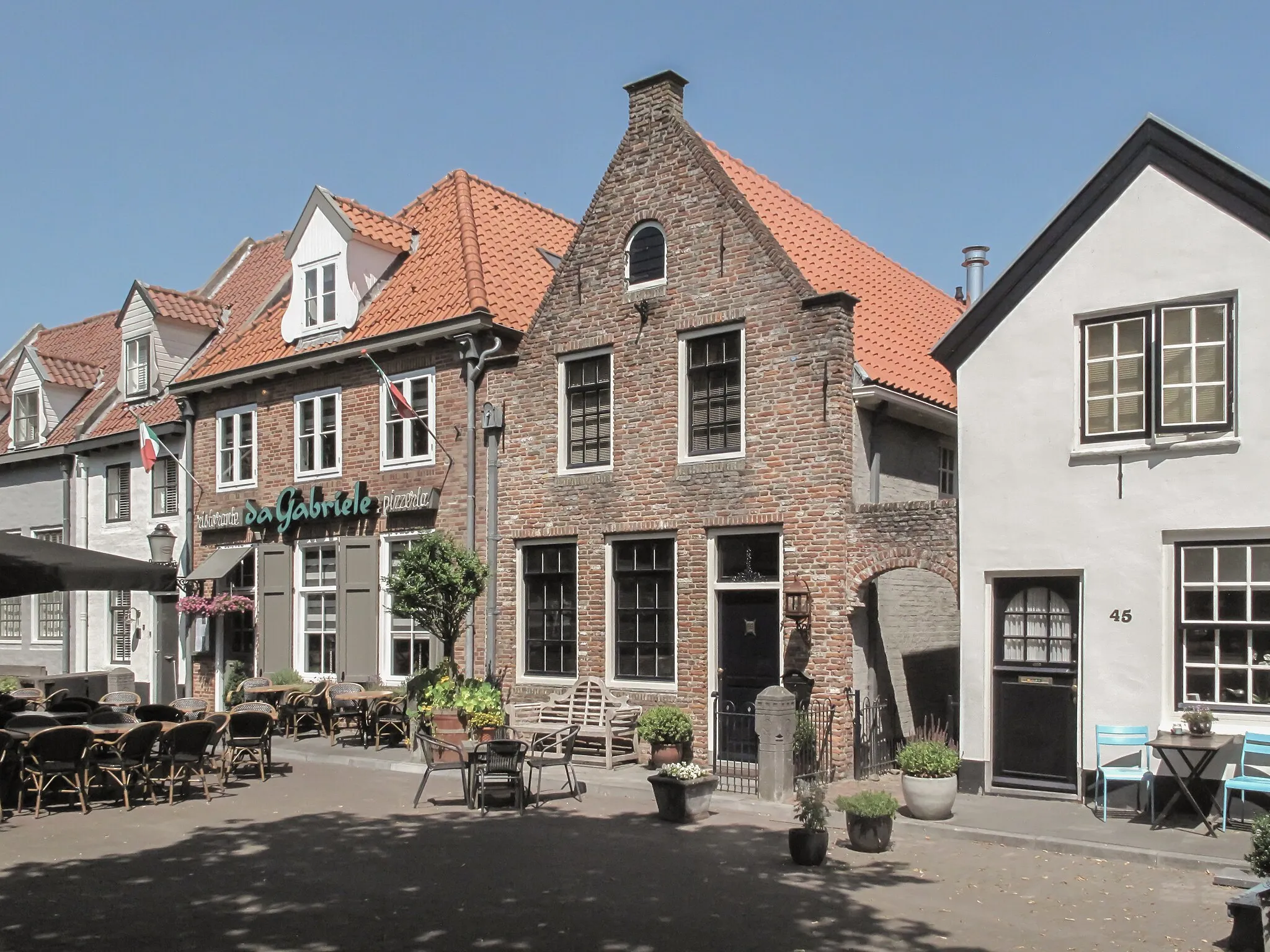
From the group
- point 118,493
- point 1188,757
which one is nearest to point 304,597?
point 118,493

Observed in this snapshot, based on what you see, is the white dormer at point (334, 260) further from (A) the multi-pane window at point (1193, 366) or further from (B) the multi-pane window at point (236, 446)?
(A) the multi-pane window at point (1193, 366)

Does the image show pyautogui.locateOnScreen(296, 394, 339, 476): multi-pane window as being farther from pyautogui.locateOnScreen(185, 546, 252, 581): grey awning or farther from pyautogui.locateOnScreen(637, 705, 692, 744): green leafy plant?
pyautogui.locateOnScreen(637, 705, 692, 744): green leafy plant

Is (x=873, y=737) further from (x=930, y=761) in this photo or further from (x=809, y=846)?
(x=809, y=846)

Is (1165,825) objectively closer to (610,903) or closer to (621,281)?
(610,903)

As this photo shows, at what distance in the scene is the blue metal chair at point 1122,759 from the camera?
12.2m

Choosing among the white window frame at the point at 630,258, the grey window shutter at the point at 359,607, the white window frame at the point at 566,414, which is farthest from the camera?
the grey window shutter at the point at 359,607

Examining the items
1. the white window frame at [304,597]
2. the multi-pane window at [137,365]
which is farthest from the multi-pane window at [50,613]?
the white window frame at [304,597]

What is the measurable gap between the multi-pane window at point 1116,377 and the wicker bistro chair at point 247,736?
1068 centimetres

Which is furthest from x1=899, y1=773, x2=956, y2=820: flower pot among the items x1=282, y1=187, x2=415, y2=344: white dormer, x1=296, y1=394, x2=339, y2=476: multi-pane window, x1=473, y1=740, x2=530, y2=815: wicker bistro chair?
x1=282, y1=187, x2=415, y2=344: white dormer

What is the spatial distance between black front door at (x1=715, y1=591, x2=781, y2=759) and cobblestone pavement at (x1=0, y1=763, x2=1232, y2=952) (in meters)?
3.08

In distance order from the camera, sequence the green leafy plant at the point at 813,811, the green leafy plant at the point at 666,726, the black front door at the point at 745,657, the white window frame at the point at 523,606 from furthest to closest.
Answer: the white window frame at the point at 523,606
the black front door at the point at 745,657
the green leafy plant at the point at 666,726
the green leafy plant at the point at 813,811

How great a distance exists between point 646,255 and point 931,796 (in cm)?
883

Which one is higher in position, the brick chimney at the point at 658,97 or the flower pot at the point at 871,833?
the brick chimney at the point at 658,97

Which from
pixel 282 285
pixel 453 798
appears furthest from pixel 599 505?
pixel 282 285
